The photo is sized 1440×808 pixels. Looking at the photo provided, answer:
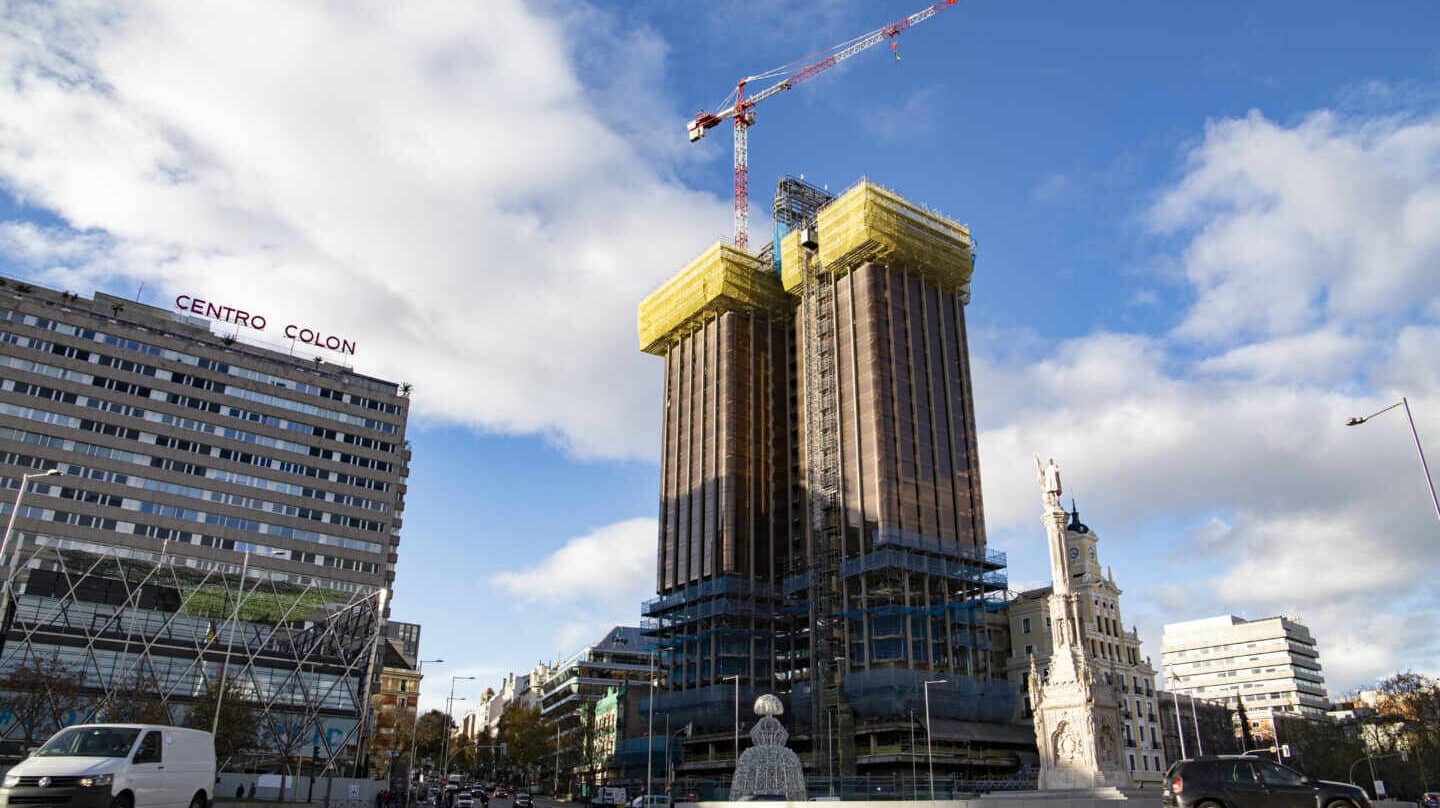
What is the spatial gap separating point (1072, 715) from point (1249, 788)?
98.5 feet

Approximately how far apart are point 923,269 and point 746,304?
24220mm

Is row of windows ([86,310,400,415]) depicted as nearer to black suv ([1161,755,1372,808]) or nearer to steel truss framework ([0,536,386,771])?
steel truss framework ([0,536,386,771])

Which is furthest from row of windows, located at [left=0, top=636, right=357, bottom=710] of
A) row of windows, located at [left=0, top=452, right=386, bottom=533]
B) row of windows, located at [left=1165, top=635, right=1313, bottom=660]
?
row of windows, located at [left=1165, top=635, right=1313, bottom=660]

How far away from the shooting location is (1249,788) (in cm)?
2267

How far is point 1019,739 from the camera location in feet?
316

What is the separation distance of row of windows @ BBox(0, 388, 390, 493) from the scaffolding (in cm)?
4450

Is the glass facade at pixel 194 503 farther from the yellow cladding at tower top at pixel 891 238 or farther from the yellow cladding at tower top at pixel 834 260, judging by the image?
the yellow cladding at tower top at pixel 891 238

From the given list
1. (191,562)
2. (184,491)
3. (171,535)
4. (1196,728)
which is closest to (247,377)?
(184,491)

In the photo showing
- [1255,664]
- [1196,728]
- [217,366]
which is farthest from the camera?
[1255,664]

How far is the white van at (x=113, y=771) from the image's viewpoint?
18.7 m

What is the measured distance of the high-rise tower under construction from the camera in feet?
323

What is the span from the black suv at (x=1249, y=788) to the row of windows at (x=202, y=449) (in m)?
111

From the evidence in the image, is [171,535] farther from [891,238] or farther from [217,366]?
[891,238]

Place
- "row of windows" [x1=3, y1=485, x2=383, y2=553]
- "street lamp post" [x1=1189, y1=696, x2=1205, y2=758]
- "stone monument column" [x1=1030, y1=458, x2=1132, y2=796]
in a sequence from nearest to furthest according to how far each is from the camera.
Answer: "stone monument column" [x1=1030, y1=458, x2=1132, y2=796], "street lamp post" [x1=1189, y1=696, x2=1205, y2=758], "row of windows" [x1=3, y1=485, x2=383, y2=553]
